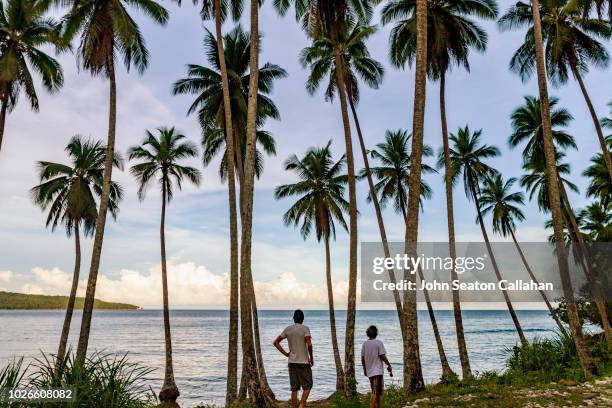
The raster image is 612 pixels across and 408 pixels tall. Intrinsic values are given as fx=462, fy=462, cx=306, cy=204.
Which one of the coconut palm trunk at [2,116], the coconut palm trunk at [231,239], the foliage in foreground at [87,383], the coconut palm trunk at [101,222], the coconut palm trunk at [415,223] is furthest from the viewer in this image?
the coconut palm trunk at [2,116]

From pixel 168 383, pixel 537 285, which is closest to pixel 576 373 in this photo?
pixel 168 383

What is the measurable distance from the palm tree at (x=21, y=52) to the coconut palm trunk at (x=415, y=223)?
1470 cm

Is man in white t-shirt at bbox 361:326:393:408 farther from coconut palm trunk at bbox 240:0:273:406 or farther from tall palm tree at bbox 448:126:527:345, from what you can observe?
tall palm tree at bbox 448:126:527:345

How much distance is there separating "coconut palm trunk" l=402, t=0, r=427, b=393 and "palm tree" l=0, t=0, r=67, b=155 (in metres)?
14.7

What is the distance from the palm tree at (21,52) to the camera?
19453mm

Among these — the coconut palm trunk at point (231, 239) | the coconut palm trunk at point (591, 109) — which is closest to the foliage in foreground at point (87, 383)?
the coconut palm trunk at point (231, 239)

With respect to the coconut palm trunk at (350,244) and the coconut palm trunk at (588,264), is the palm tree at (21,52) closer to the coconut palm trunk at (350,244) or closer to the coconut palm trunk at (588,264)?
the coconut palm trunk at (350,244)

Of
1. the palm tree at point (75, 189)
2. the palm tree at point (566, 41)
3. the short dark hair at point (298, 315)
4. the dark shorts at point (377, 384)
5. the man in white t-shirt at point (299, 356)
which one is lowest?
the dark shorts at point (377, 384)

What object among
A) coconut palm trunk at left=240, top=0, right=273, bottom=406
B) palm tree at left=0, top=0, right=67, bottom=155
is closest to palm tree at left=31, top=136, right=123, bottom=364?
palm tree at left=0, top=0, right=67, bottom=155

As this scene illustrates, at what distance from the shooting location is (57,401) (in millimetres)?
7570

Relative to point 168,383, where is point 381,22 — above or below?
above

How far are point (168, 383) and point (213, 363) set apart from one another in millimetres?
22810

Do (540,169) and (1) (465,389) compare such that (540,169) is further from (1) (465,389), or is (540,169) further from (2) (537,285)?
(1) (465,389)

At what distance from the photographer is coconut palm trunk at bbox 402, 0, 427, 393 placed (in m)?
11.6
